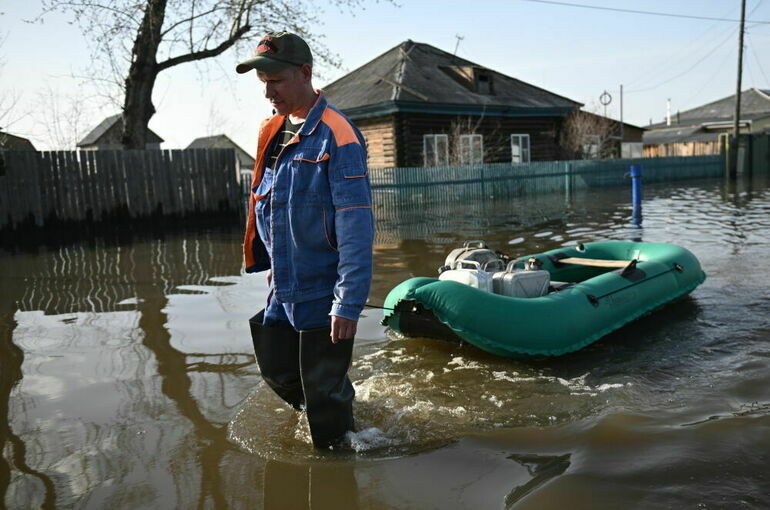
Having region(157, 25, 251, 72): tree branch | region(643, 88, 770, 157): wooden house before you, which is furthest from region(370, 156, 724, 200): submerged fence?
region(643, 88, 770, 157): wooden house

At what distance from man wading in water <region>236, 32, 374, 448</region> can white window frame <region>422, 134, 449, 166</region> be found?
2029cm

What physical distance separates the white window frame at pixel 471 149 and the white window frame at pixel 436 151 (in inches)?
22.6

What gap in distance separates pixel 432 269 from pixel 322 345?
17.8ft

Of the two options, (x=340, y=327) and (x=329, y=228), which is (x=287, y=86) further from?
(x=340, y=327)

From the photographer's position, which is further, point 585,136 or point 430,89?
point 585,136

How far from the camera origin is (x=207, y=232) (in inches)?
542

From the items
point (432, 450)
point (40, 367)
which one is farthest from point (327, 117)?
point (40, 367)

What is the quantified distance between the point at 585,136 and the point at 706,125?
2194 centimetres

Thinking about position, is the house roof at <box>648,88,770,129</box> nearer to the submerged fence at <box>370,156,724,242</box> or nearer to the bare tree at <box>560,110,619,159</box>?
the bare tree at <box>560,110,619,159</box>

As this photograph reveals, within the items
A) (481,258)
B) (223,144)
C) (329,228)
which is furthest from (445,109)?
(223,144)

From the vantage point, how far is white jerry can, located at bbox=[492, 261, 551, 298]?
5.18 m

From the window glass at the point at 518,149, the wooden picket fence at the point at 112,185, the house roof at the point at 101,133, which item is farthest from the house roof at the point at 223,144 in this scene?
the wooden picket fence at the point at 112,185

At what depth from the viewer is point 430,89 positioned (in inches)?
928

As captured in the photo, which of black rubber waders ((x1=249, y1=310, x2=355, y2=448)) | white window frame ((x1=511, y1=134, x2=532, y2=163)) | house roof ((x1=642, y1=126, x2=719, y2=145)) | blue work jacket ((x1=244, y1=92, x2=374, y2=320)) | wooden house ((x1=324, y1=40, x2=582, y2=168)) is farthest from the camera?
house roof ((x1=642, y1=126, x2=719, y2=145))
